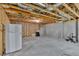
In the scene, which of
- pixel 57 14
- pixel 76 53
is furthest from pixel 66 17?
pixel 76 53

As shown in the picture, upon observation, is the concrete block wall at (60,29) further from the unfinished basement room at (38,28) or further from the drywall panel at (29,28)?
the drywall panel at (29,28)

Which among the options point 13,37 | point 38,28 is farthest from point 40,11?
point 13,37

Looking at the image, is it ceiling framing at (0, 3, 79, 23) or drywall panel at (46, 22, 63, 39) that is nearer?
ceiling framing at (0, 3, 79, 23)

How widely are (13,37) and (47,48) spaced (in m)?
0.65

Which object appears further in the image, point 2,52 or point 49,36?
point 49,36

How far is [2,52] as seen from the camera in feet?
7.39

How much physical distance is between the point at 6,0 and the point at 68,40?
4.38ft

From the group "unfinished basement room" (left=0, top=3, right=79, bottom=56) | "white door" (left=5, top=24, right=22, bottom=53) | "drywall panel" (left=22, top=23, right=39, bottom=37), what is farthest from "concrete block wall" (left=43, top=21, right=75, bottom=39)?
"white door" (left=5, top=24, right=22, bottom=53)

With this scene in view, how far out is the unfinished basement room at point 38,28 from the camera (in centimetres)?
225

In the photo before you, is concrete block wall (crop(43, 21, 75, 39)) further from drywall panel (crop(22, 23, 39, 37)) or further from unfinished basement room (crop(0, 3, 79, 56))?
drywall panel (crop(22, 23, 39, 37))

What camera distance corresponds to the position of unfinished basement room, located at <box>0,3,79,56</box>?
2.25 meters

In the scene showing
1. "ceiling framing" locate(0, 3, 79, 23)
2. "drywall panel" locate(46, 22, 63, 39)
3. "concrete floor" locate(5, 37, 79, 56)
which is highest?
"ceiling framing" locate(0, 3, 79, 23)

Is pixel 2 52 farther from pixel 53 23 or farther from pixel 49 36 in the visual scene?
pixel 53 23

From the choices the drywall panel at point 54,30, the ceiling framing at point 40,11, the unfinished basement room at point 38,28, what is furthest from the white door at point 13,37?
the drywall panel at point 54,30
